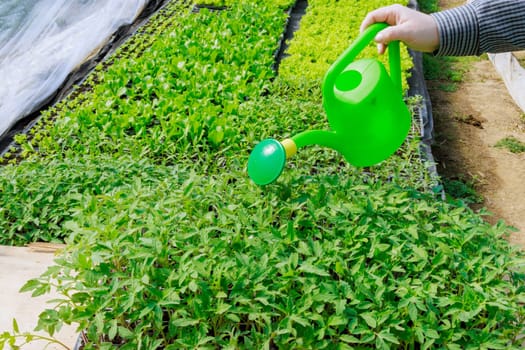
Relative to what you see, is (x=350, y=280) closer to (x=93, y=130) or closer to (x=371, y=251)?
(x=371, y=251)

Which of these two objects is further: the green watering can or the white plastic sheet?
the white plastic sheet

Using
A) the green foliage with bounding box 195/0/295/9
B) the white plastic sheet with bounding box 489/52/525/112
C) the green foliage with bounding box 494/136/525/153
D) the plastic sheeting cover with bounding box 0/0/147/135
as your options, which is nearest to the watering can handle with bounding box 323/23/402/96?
the green foliage with bounding box 494/136/525/153

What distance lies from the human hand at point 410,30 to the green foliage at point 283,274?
0.57m

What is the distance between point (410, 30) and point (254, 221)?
890mm

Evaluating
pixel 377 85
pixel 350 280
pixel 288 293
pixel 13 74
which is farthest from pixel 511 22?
pixel 13 74

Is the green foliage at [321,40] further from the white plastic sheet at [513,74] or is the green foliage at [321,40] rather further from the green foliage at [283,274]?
the green foliage at [283,274]

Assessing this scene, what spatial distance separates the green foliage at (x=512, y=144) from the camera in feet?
14.6

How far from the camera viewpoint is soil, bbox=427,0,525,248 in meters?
3.92

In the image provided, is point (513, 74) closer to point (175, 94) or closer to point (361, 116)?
point (175, 94)

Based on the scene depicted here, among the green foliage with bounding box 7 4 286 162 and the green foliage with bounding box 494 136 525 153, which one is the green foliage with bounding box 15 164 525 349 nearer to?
the green foliage with bounding box 7 4 286 162

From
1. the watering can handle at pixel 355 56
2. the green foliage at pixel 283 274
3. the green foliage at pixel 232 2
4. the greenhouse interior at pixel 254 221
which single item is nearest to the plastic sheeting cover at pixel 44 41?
the greenhouse interior at pixel 254 221

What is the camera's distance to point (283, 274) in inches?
68.8

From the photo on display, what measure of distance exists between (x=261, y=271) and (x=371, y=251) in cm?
40

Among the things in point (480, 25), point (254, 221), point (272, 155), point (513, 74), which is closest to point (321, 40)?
point (513, 74)
